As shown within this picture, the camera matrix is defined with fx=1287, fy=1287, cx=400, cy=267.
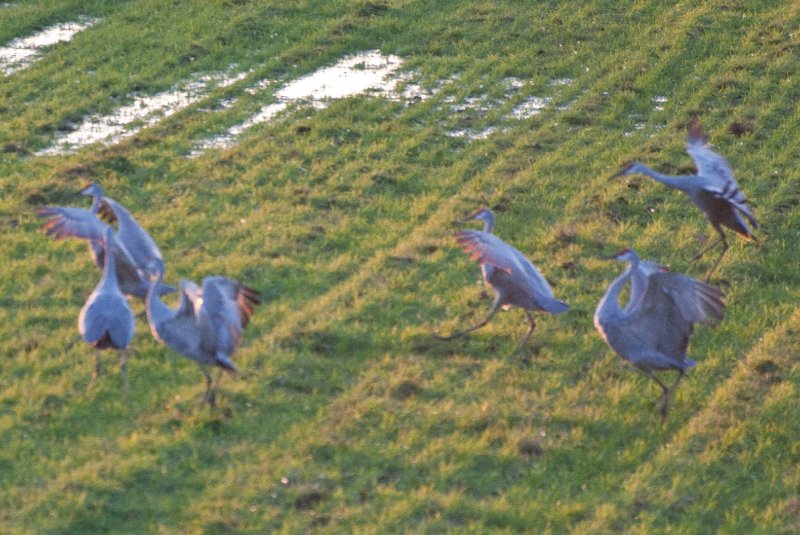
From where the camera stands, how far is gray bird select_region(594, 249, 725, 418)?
6.99m

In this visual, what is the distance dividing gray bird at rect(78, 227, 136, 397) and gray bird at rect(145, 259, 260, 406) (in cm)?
15

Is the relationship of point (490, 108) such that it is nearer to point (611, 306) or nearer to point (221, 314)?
point (611, 306)

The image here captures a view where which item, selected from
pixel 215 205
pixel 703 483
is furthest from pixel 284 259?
pixel 703 483

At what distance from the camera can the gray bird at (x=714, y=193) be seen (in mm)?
8547

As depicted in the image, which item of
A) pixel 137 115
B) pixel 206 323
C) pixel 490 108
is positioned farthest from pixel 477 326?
pixel 137 115

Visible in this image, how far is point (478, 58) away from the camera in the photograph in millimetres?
13695

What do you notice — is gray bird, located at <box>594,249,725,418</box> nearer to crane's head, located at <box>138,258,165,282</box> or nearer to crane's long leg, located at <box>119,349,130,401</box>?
crane's head, located at <box>138,258,165,282</box>

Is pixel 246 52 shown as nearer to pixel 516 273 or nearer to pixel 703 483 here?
pixel 516 273

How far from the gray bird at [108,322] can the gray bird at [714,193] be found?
11.8 feet

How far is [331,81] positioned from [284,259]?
4.40m

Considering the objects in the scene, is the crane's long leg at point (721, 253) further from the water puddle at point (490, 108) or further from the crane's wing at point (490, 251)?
the water puddle at point (490, 108)

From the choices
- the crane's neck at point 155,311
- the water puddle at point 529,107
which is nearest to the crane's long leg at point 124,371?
the crane's neck at point 155,311

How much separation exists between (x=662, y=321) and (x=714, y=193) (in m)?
1.85

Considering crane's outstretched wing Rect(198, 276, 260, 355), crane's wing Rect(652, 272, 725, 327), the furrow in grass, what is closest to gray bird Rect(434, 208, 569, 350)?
crane's wing Rect(652, 272, 725, 327)
